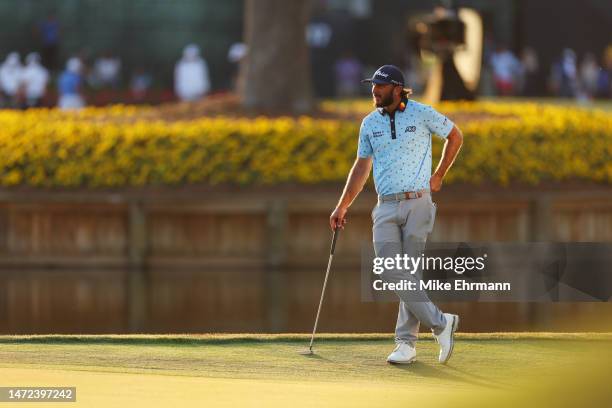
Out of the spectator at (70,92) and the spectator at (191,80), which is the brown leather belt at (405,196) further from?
the spectator at (191,80)

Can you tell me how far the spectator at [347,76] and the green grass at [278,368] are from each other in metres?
31.5

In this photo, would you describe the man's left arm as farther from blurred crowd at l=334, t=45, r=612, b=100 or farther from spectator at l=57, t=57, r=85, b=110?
blurred crowd at l=334, t=45, r=612, b=100

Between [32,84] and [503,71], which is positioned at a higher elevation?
[503,71]

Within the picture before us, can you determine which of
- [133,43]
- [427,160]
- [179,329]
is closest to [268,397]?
[427,160]

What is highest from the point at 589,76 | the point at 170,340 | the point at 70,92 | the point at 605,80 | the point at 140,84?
the point at 589,76

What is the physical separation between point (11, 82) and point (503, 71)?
13067 millimetres

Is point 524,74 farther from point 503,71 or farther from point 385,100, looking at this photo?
point 385,100

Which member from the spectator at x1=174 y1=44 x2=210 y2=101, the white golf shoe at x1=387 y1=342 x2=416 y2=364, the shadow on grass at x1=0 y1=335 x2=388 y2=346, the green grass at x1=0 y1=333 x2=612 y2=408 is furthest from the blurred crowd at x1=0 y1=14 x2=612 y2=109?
the white golf shoe at x1=387 y1=342 x2=416 y2=364

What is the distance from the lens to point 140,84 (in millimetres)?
42188

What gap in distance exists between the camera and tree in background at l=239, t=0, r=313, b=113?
2217 cm

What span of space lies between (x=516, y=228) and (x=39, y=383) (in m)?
11.4

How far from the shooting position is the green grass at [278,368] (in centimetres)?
885

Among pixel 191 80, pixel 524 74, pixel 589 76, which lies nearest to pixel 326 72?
pixel 524 74

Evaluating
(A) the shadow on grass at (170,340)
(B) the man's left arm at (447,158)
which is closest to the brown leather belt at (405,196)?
(B) the man's left arm at (447,158)
